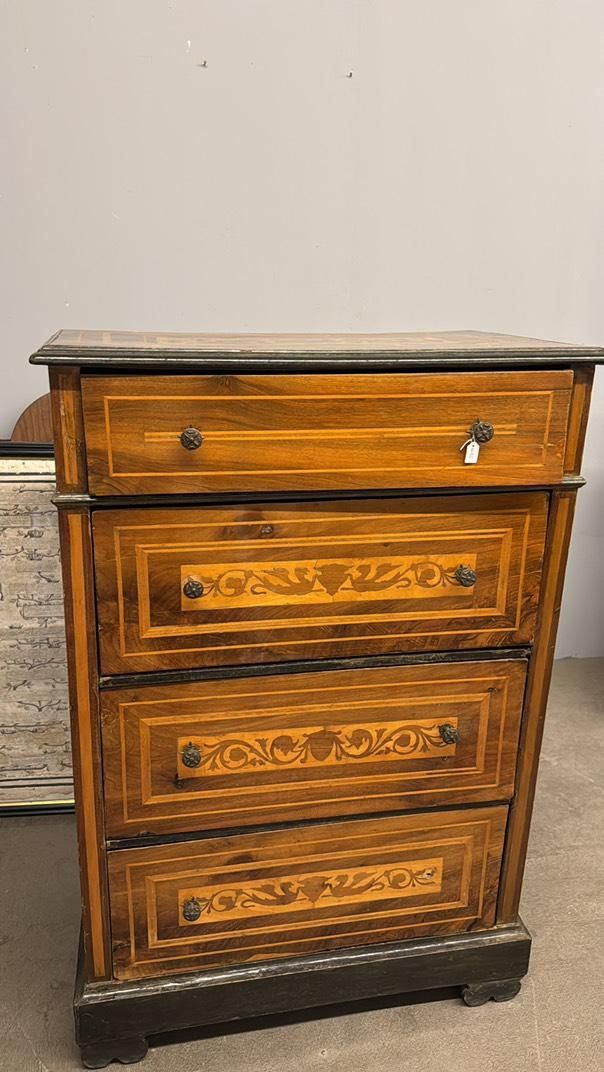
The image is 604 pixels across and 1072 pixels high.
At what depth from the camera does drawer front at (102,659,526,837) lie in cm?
129

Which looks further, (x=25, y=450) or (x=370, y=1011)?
(x=25, y=450)

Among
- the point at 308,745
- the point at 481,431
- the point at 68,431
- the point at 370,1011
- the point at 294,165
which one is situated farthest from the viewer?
the point at 294,165

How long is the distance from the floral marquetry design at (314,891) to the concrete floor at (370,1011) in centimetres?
24

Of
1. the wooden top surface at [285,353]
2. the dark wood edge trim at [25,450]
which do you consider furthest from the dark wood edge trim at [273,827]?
the dark wood edge trim at [25,450]

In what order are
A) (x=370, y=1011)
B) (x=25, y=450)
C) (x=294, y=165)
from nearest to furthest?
(x=370, y=1011)
(x=25, y=450)
(x=294, y=165)

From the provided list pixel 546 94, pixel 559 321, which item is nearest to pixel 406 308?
pixel 559 321

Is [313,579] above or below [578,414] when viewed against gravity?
below

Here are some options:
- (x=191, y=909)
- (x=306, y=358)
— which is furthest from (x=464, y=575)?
(x=191, y=909)

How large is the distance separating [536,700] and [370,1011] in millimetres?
666

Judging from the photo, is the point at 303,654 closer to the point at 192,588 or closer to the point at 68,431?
the point at 192,588

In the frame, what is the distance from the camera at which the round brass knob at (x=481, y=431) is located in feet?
4.07

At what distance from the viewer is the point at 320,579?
1.28 m

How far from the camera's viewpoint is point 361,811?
141cm

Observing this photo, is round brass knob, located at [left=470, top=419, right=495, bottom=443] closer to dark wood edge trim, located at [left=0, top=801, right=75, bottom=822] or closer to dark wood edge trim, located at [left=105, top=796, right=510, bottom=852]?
dark wood edge trim, located at [left=105, top=796, right=510, bottom=852]
